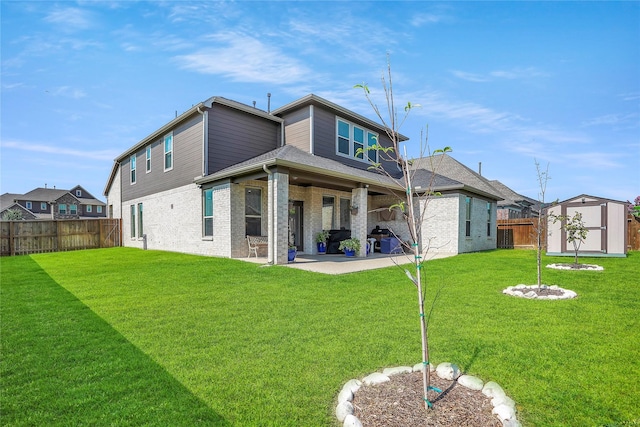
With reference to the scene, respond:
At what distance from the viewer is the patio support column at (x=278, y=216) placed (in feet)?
30.5

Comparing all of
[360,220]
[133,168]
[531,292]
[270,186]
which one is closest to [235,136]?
[270,186]

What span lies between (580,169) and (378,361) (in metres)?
12.8

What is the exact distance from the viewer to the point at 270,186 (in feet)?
31.1

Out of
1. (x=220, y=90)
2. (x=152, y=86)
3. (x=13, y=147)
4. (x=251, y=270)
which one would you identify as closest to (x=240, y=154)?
(x=220, y=90)

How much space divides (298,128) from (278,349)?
450 inches

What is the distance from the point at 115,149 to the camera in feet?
63.8

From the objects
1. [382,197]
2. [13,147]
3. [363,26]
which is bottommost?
[382,197]

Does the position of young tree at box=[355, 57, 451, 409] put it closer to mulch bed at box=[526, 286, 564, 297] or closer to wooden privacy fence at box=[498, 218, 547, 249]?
mulch bed at box=[526, 286, 564, 297]

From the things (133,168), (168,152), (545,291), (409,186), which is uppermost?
(168,152)

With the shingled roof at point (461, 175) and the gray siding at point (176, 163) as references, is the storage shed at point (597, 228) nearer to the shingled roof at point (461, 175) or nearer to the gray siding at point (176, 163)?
the shingled roof at point (461, 175)

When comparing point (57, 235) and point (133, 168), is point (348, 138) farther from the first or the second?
point (57, 235)

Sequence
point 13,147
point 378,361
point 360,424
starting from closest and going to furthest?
point 360,424, point 378,361, point 13,147

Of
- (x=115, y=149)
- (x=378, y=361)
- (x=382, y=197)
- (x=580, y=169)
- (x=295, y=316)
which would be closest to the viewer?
(x=378, y=361)

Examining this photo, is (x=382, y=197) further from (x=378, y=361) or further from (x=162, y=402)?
(x=162, y=402)
